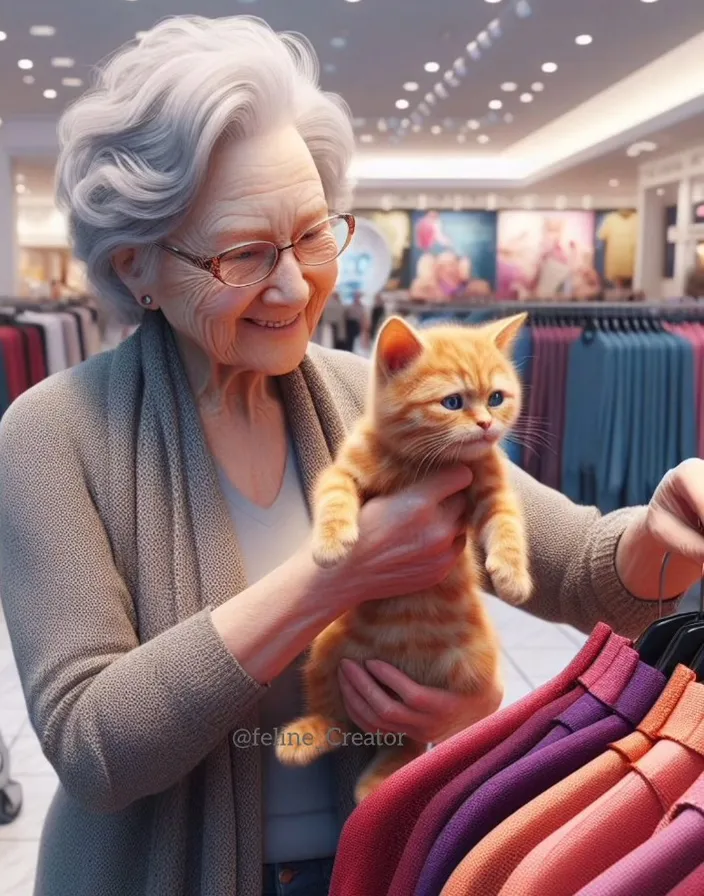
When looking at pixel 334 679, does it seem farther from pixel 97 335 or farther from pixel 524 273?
pixel 524 273

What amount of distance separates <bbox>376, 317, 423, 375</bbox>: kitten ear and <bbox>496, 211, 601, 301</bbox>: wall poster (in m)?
15.8

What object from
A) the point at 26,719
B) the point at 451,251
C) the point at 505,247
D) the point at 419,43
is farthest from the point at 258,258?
the point at 505,247

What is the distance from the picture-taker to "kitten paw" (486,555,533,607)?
82 cm

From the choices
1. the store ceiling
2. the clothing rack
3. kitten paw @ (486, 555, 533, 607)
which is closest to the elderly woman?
kitten paw @ (486, 555, 533, 607)

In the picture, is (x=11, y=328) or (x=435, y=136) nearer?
(x=11, y=328)

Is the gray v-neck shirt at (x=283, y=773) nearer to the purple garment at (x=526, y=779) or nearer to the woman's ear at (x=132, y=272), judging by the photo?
the woman's ear at (x=132, y=272)

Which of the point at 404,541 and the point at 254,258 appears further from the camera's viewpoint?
the point at 254,258

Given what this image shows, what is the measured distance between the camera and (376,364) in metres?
0.93

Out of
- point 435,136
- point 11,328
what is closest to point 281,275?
point 11,328

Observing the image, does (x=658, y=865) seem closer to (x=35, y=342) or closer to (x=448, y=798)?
(x=448, y=798)

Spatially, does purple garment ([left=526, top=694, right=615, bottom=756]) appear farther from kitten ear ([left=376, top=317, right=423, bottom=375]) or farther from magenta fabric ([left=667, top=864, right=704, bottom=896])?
kitten ear ([left=376, top=317, right=423, bottom=375])

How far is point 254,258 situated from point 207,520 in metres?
0.33

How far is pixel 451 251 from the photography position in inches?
649

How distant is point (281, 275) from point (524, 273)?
53.0 ft
